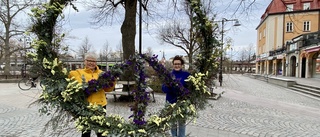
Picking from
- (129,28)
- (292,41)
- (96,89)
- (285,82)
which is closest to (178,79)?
(96,89)

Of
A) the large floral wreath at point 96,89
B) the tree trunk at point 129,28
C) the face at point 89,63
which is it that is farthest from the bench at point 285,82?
the face at point 89,63

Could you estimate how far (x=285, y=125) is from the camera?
5.82 m

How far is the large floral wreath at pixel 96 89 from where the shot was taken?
2.72 meters

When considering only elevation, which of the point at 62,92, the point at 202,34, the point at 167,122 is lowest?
the point at 167,122

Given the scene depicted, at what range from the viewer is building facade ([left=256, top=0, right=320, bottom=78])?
82.7ft

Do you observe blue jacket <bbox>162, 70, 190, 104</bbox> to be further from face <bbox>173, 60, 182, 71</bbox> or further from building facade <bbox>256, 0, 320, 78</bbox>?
building facade <bbox>256, 0, 320, 78</bbox>

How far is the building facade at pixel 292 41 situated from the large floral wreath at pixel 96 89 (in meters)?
24.1

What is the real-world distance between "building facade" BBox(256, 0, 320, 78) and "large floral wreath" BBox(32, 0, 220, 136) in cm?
2405

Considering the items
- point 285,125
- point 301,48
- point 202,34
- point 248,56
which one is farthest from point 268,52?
point 202,34

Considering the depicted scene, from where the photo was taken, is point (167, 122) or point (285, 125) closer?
point (167, 122)

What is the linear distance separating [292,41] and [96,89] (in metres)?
33.8

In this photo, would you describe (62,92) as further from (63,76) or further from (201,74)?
(201,74)

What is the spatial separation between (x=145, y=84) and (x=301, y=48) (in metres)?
29.4

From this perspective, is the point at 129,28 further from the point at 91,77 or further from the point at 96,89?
the point at 96,89
